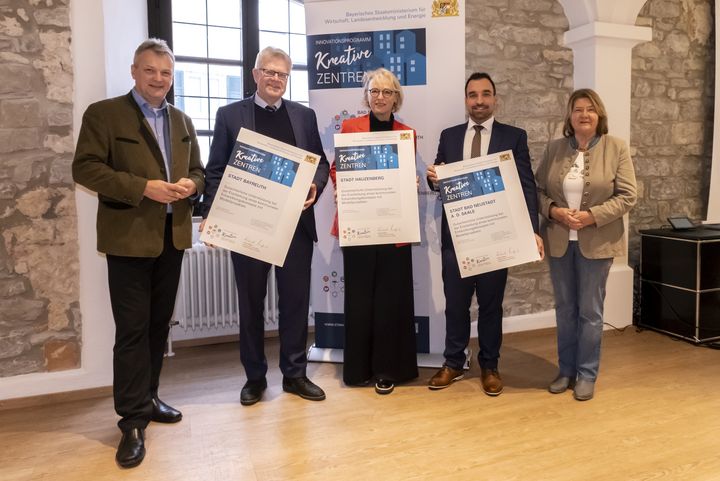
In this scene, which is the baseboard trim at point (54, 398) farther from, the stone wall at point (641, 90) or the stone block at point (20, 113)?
the stone wall at point (641, 90)

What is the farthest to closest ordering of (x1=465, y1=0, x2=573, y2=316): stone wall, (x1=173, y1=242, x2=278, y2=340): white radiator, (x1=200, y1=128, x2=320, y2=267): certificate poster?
1. (x1=465, y1=0, x2=573, y2=316): stone wall
2. (x1=173, y1=242, x2=278, y2=340): white radiator
3. (x1=200, y1=128, x2=320, y2=267): certificate poster

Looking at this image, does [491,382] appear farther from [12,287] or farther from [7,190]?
[7,190]

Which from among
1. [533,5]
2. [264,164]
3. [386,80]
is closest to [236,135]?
[264,164]

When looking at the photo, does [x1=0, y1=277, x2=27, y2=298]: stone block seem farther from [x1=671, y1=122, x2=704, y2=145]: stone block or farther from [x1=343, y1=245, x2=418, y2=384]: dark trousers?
[x1=671, y1=122, x2=704, y2=145]: stone block

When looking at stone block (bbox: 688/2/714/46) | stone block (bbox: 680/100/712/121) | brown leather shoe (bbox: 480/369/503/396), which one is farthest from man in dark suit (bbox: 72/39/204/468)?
stone block (bbox: 688/2/714/46)

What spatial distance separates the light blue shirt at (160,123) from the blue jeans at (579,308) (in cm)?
205

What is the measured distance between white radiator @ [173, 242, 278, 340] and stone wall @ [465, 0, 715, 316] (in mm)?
2102

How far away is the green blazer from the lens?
7.25 feet

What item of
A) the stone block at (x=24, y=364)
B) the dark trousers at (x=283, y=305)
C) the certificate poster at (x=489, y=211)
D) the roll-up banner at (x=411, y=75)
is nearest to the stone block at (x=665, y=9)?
the roll-up banner at (x=411, y=75)

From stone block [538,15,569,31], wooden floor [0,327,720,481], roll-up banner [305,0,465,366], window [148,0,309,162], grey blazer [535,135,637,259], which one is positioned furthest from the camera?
window [148,0,309,162]

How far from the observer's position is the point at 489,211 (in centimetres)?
280

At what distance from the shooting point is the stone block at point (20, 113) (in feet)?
9.23

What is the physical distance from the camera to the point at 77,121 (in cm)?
295

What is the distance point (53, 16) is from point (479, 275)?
265cm
